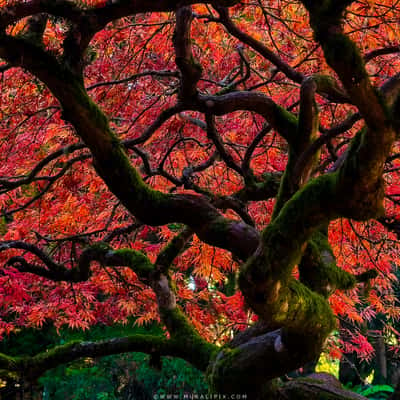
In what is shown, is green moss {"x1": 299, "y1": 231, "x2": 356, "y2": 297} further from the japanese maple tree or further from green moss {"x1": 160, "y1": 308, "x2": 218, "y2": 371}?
green moss {"x1": 160, "y1": 308, "x2": 218, "y2": 371}

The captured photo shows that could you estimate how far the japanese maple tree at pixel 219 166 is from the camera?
7.52ft

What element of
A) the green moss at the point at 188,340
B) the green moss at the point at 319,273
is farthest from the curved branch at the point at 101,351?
the green moss at the point at 319,273

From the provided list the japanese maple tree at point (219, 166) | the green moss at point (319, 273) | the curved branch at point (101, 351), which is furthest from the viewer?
the curved branch at point (101, 351)

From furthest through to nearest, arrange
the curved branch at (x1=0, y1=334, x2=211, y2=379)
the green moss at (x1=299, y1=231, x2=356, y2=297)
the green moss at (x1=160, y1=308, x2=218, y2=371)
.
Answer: the curved branch at (x1=0, y1=334, x2=211, y2=379) < the green moss at (x1=160, y1=308, x2=218, y2=371) < the green moss at (x1=299, y1=231, x2=356, y2=297)

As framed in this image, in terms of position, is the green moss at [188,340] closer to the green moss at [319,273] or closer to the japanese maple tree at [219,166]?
the japanese maple tree at [219,166]

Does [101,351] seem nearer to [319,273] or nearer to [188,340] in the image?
[188,340]

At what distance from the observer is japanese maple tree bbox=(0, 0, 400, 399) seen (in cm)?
229

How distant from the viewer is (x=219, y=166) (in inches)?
235

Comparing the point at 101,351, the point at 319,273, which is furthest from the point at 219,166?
the point at 319,273

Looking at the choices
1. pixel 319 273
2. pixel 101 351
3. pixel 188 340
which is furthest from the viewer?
pixel 101 351

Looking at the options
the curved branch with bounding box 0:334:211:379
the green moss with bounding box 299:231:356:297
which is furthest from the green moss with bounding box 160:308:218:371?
the green moss with bounding box 299:231:356:297

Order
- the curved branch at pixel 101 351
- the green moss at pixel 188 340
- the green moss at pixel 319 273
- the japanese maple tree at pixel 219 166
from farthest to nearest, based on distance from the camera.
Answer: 1. the curved branch at pixel 101 351
2. the green moss at pixel 188 340
3. the green moss at pixel 319 273
4. the japanese maple tree at pixel 219 166

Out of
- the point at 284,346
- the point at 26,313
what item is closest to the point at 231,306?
the point at 26,313

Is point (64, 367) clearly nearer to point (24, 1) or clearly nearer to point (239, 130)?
point (239, 130)
